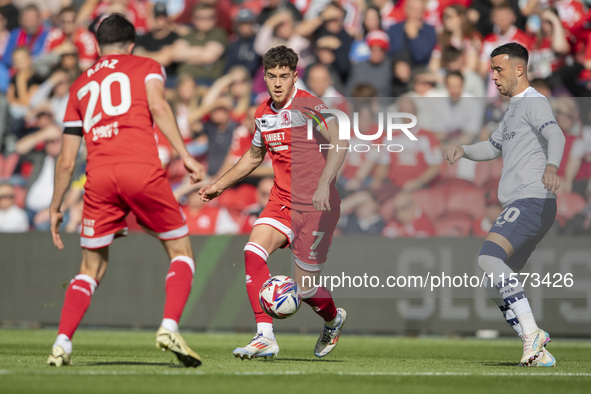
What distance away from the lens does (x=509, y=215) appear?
8.09m

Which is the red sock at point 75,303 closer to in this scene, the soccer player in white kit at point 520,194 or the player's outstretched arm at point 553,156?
the soccer player in white kit at point 520,194

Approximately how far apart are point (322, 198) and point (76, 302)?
2.18 metres

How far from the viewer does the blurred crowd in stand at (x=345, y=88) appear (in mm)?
13102

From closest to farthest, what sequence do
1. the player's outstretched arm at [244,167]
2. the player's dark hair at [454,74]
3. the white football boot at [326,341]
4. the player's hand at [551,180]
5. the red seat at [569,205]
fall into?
1. the player's hand at [551,180]
2. the player's outstretched arm at [244,167]
3. the white football boot at [326,341]
4. the red seat at [569,205]
5. the player's dark hair at [454,74]

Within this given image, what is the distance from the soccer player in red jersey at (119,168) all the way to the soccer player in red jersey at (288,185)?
1406 millimetres

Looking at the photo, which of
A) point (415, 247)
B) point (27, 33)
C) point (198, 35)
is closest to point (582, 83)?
point (415, 247)

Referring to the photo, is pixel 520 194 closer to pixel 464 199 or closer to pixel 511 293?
pixel 511 293

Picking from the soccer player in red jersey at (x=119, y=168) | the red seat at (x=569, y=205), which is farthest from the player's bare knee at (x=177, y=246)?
the red seat at (x=569, y=205)

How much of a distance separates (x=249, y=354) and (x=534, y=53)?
8.72 m

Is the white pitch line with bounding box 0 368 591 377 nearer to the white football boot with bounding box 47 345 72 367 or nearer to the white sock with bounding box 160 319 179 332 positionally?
the white football boot with bounding box 47 345 72 367

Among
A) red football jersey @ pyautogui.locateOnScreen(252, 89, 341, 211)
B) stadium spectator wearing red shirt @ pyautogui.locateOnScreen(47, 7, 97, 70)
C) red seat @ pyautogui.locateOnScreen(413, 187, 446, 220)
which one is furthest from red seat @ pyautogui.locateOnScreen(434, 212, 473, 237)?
stadium spectator wearing red shirt @ pyautogui.locateOnScreen(47, 7, 97, 70)

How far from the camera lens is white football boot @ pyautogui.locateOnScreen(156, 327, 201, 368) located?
20.9ft

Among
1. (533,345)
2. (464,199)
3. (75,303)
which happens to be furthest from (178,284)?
(464,199)

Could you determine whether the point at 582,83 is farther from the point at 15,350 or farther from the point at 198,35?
the point at 15,350
